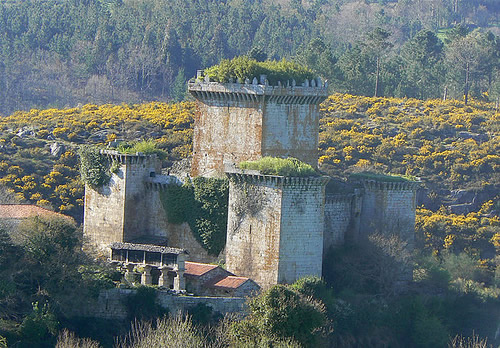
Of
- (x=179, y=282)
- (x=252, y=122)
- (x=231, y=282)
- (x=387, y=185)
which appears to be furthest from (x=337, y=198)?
(x=179, y=282)

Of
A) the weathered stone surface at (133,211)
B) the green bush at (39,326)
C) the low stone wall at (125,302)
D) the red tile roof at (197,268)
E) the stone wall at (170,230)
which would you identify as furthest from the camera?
the weathered stone surface at (133,211)

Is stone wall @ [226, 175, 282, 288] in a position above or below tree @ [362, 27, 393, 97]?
below

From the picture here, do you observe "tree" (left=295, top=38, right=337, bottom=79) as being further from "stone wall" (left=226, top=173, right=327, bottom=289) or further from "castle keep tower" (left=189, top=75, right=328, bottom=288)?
"stone wall" (left=226, top=173, right=327, bottom=289)

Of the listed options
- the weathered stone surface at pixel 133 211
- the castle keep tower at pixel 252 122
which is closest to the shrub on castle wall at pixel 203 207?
A: the weathered stone surface at pixel 133 211

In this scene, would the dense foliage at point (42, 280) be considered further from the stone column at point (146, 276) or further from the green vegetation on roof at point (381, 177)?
the green vegetation on roof at point (381, 177)

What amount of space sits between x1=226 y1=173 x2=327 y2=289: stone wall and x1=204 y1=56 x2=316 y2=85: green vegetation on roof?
4.60 meters

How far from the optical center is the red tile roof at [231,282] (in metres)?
45.2

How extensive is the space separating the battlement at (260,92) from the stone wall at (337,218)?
4063 millimetres

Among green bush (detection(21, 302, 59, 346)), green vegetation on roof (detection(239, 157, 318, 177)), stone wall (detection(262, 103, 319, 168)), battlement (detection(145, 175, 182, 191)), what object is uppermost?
stone wall (detection(262, 103, 319, 168))

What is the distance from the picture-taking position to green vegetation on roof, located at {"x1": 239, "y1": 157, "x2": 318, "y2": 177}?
45750 mm

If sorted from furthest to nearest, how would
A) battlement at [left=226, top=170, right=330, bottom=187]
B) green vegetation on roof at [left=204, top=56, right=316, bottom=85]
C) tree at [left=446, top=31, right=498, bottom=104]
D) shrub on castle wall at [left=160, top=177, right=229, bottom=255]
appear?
tree at [left=446, top=31, right=498, bottom=104]
green vegetation on roof at [left=204, top=56, right=316, bottom=85]
shrub on castle wall at [left=160, top=177, right=229, bottom=255]
battlement at [left=226, top=170, right=330, bottom=187]

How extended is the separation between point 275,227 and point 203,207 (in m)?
4.27

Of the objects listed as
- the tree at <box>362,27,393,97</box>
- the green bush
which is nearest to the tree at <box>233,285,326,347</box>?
the green bush

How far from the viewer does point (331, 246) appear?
166ft
